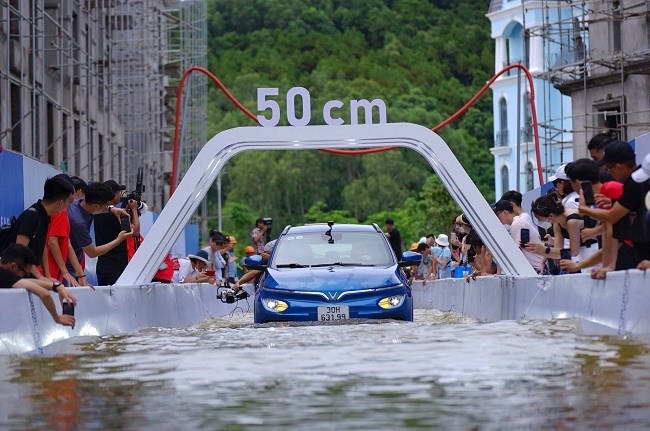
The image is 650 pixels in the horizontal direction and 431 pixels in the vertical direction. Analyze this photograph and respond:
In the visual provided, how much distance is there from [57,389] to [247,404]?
62.7 inches

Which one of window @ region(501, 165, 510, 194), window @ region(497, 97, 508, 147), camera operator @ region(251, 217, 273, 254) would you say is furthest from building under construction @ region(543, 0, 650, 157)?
window @ region(501, 165, 510, 194)

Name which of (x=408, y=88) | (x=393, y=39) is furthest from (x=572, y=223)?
(x=393, y=39)

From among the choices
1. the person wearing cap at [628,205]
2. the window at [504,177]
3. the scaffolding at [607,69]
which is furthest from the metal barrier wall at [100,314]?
the window at [504,177]

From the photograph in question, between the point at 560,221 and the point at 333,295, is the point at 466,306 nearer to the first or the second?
the point at 560,221

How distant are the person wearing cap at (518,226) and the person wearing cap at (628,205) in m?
5.99

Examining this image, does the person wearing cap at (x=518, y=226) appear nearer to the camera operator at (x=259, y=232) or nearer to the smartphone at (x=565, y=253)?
the smartphone at (x=565, y=253)

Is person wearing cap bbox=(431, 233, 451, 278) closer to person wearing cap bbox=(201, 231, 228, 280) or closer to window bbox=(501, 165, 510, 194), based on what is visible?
person wearing cap bbox=(201, 231, 228, 280)

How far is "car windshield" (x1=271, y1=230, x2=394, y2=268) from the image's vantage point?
17719mm

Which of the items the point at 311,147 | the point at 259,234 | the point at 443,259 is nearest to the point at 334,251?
the point at 311,147

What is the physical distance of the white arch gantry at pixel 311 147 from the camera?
17.8 meters

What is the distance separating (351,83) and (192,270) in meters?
98.2

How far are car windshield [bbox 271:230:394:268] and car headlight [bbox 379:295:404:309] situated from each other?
1.12 m

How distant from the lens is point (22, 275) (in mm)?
12039

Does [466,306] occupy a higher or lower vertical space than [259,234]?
lower
